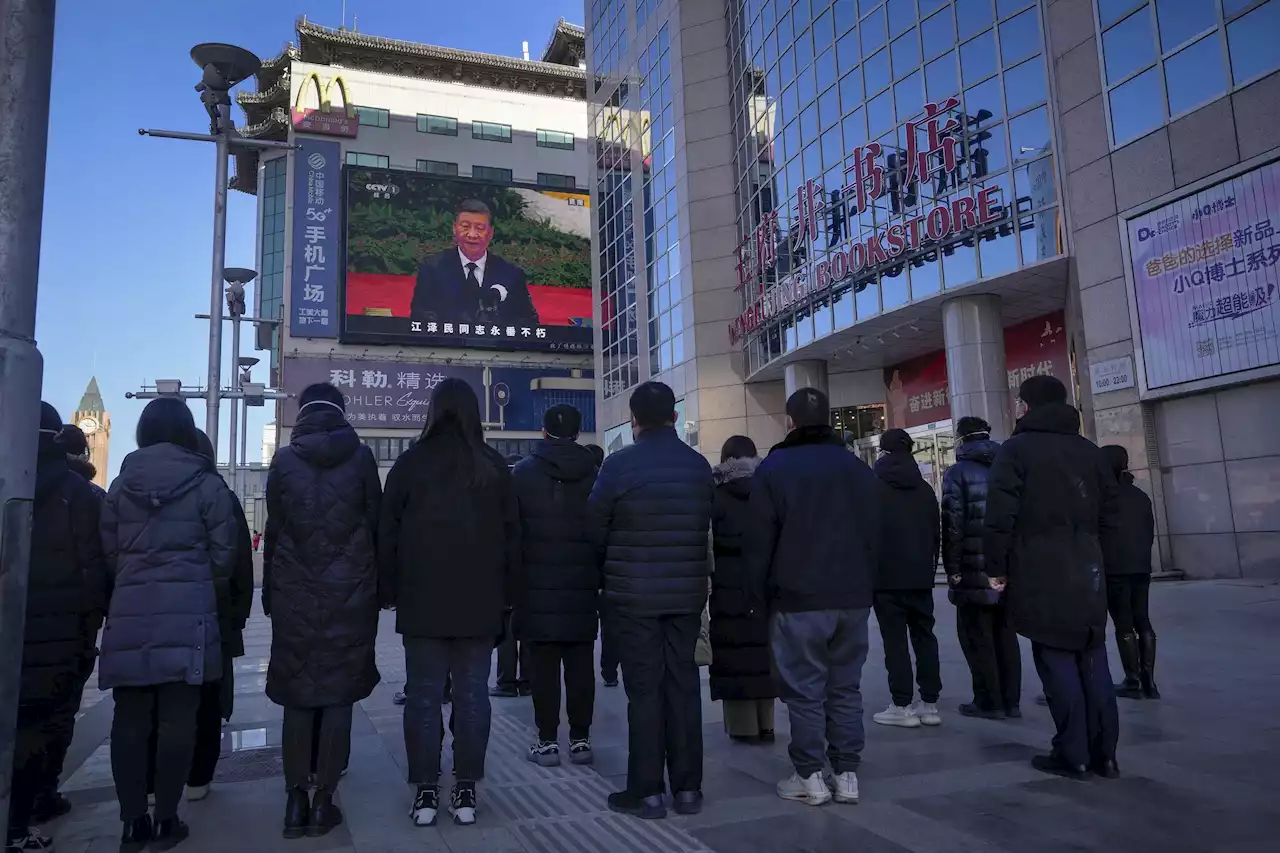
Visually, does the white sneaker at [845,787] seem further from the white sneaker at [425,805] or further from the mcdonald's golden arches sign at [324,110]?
the mcdonald's golden arches sign at [324,110]

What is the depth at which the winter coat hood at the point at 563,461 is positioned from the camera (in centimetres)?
520

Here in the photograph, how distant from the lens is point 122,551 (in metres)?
3.79

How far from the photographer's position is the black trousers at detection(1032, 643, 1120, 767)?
4277 mm

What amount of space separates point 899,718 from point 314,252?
2025 inches

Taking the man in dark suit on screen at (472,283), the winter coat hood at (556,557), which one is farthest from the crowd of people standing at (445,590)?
the man in dark suit on screen at (472,283)

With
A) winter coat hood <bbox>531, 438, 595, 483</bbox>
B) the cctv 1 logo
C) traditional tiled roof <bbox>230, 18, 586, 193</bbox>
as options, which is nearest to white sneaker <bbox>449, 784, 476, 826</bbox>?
winter coat hood <bbox>531, 438, 595, 483</bbox>

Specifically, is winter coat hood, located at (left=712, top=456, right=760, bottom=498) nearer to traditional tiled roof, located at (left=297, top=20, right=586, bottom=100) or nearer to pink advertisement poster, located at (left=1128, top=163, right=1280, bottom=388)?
pink advertisement poster, located at (left=1128, top=163, right=1280, bottom=388)

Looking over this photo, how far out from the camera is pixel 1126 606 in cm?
605

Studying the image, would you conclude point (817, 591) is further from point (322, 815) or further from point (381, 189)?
point (381, 189)

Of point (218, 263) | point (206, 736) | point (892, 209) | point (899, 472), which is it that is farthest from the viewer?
point (892, 209)

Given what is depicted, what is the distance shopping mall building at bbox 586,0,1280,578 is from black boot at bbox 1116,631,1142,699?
861cm

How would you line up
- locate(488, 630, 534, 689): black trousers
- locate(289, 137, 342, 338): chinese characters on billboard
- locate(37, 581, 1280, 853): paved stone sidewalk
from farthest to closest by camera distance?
locate(289, 137, 342, 338): chinese characters on billboard < locate(488, 630, 534, 689): black trousers < locate(37, 581, 1280, 853): paved stone sidewalk

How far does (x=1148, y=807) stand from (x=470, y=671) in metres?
3.04

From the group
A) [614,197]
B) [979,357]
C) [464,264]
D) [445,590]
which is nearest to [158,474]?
[445,590]
